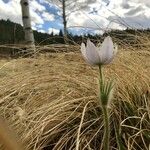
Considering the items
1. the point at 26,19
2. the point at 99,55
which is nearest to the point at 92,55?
the point at 99,55

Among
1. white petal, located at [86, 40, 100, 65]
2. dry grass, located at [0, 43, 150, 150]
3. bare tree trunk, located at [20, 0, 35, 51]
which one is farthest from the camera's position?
bare tree trunk, located at [20, 0, 35, 51]

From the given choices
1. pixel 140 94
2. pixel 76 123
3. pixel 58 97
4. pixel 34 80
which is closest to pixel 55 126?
pixel 76 123

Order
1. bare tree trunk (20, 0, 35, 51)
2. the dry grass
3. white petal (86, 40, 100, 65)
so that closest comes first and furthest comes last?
white petal (86, 40, 100, 65) → the dry grass → bare tree trunk (20, 0, 35, 51)

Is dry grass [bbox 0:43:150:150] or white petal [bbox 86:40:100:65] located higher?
white petal [bbox 86:40:100:65]

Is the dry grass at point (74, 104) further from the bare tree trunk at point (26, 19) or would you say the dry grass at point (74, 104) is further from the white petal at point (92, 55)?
the bare tree trunk at point (26, 19)

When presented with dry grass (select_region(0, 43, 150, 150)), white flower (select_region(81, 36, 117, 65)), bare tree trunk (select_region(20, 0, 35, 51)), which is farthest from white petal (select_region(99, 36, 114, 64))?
bare tree trunk (select_region(20, 0, 35, 51))

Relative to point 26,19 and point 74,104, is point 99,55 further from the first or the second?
point 26,19

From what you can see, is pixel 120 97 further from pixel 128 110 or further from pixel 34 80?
pixel 34 80

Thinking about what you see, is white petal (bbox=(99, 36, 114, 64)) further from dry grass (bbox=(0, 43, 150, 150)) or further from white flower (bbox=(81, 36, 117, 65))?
dry grass (bbox=(0, 43, 150, 150))
